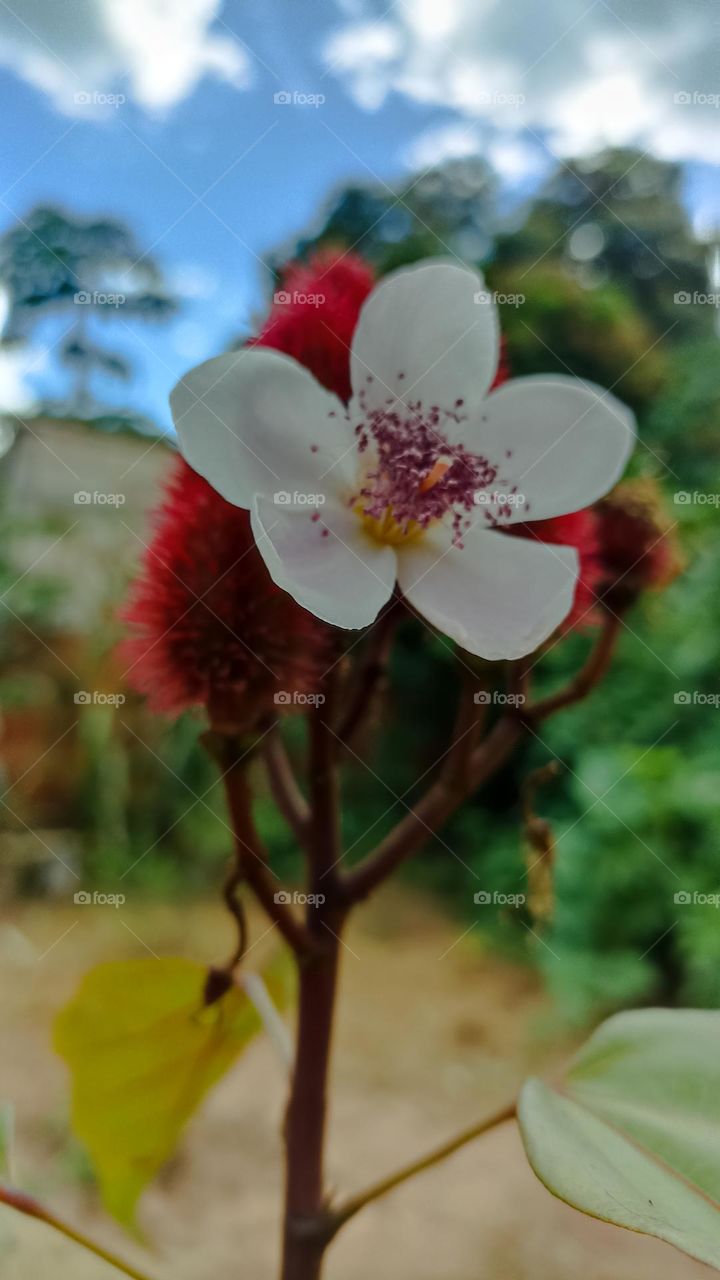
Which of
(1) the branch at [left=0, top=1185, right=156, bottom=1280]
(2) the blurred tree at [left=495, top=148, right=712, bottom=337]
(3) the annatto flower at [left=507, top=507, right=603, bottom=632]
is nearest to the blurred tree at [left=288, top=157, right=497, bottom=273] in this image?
(2) the blurred tree at [left=495, top=148, right=712, bottom=337]

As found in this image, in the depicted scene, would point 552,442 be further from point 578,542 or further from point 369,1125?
point 369,1125

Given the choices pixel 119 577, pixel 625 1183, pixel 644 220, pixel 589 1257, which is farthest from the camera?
pixel 119 577

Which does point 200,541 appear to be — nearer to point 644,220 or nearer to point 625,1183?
point 625,1183

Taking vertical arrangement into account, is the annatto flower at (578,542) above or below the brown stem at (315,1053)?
above

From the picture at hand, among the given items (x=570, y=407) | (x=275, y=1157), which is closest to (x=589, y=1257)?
(x=275, y=1157)

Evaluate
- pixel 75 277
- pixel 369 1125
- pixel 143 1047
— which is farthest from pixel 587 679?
pixel 369 1125

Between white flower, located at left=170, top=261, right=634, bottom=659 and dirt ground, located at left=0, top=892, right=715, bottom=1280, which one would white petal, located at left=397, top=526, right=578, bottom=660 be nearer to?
white flower, located at left=170, top=261, right=634, bottom=659

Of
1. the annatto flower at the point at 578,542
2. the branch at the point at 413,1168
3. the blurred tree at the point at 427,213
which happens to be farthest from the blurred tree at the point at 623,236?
the branch at the point at 413,1168

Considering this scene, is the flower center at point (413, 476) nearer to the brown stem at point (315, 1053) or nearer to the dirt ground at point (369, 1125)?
the brown stem at point (315, 1053)
